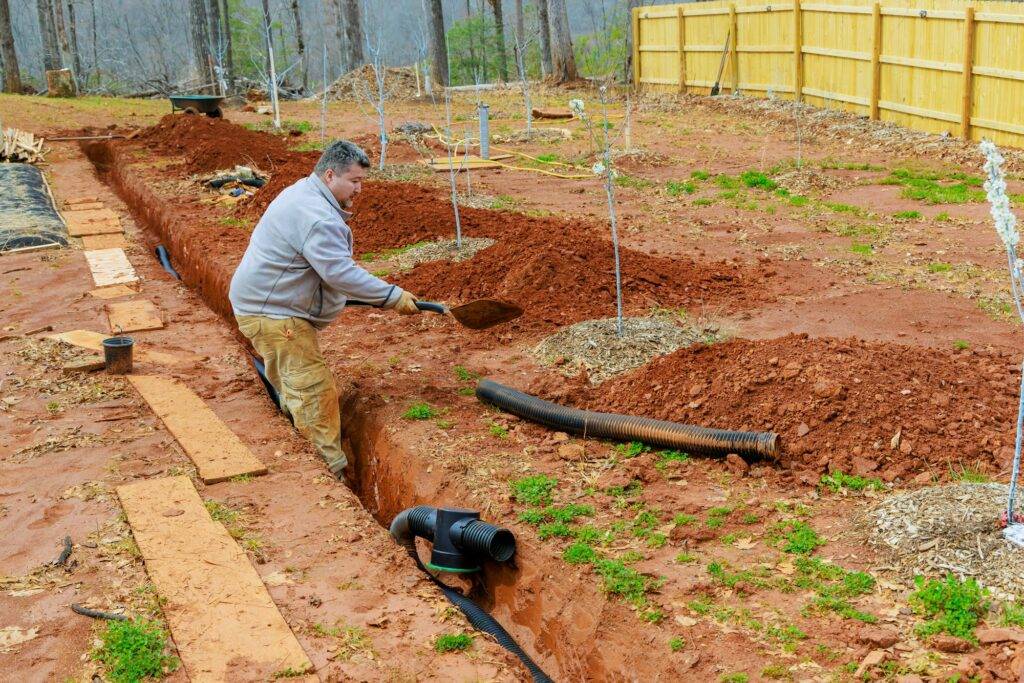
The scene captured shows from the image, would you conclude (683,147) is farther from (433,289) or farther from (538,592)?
(538,592)

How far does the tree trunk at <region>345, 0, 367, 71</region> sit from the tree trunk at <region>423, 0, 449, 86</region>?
10.6 ft

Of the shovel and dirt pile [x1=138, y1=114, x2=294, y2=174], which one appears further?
dirt pile [x1=138, y1=114, x2=294, y2=174]

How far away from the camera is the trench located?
4215 mm

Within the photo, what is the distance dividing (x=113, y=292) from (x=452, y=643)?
679cm

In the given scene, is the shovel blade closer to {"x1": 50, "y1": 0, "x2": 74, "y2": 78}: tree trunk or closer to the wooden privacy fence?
the wooden privacy fence

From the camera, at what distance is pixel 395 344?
775cm

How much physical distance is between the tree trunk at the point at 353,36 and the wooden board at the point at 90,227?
716 inches

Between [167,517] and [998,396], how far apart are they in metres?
4.50

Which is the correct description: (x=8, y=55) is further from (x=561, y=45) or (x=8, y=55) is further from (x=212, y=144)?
(x=212, y=144)

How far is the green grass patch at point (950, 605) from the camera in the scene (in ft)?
12.2

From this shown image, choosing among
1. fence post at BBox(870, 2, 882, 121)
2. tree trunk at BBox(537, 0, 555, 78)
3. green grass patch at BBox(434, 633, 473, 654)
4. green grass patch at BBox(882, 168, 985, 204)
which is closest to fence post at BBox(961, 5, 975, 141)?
green grass patch at BBox(882, 168, 985, 204)

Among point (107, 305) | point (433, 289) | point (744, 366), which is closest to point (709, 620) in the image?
point (744, 366)

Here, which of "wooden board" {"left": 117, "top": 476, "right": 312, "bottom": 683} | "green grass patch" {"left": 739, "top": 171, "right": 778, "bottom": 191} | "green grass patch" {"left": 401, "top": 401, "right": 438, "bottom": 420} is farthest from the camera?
"green grass patch" {"left": 739, "top": 171, "right": 778, "bottom": 191}

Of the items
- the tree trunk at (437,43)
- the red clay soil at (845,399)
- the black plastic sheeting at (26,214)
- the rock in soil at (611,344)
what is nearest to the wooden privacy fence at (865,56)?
the tree trunk at (437,43)
